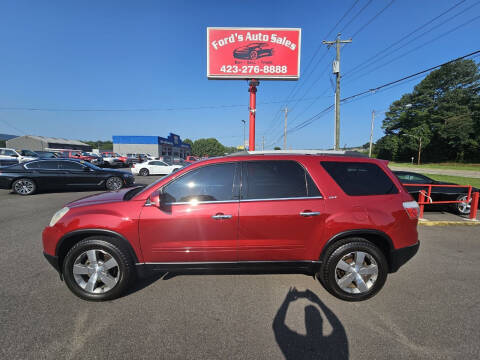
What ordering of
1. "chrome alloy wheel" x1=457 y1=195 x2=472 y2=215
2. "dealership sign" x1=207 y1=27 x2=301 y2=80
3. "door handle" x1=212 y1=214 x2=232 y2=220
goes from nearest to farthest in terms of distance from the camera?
"door handle" x1=212 y1=214 x2=232 y2=220 < "chrome alloy wheel" x1=457 y1=195 x2=472 y2=215 < "dealership sign" x1=207 y1=27 x2=301 y2=80

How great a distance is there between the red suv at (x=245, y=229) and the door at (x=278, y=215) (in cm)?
1

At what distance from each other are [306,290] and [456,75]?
6935 centimetres

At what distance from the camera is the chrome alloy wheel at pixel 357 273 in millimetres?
2424

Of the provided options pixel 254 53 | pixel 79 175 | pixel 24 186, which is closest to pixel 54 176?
pixel 79 175

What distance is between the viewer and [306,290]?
260 centimetres

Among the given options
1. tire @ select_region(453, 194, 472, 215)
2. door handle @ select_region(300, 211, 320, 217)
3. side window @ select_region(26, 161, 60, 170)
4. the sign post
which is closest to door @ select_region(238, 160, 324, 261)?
door handle @ select_region(300, 211, 320, 217)

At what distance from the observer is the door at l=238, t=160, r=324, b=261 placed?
2307 millimetres

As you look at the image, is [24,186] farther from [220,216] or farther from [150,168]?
[220,216]

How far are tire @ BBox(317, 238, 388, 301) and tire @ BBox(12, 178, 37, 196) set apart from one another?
35.3ft

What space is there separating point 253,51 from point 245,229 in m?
14.3

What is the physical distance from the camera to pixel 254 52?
43.9ft

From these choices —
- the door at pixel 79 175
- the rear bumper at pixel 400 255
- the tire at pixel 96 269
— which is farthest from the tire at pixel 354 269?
the door at pixel 79 175

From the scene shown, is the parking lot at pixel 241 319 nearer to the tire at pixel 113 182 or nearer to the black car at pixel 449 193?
the black car at pixel 449 193

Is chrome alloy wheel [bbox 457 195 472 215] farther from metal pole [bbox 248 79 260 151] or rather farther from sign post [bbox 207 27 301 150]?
sign post [bbox 207 27 301 150]
